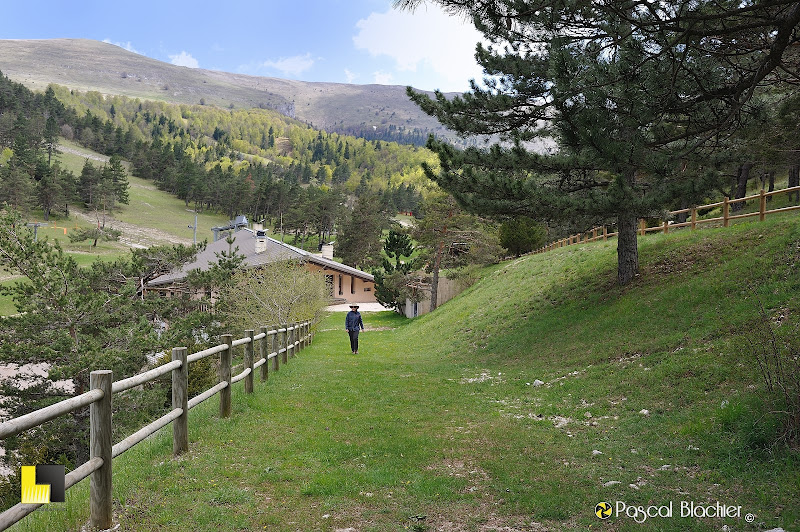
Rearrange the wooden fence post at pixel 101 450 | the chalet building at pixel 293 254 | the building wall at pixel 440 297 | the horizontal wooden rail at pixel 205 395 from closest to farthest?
the wooden fence post at pixel 101 450 → the horizontal wooden rail at pixel 205 395 → the building wall at pixel 440 297 → the chalet building at pixel 293 254

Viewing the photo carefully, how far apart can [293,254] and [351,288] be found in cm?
1472

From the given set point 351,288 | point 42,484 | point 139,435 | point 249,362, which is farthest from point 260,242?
point 42,484

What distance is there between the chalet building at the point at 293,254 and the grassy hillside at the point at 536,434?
96.7 feet

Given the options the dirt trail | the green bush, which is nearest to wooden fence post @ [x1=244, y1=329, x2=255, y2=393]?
the green bush

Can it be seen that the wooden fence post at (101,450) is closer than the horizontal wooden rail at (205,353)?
Yes

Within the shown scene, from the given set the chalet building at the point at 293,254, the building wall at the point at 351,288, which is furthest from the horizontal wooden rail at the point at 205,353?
the building wall at the point at 351,288

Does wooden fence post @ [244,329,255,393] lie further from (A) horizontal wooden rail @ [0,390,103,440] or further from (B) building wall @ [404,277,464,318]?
(B) building wall @ [404,277,464,318]

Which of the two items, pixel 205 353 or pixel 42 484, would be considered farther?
pixel 205 353

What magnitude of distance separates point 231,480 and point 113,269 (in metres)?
21.1

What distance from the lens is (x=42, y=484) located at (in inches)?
136

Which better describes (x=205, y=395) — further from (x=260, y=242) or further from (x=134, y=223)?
(x=134, y=223)

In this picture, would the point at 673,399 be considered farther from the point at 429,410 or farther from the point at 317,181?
the point at 317,181

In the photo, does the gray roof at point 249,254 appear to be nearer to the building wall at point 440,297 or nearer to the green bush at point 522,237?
the building wall at point 440,297

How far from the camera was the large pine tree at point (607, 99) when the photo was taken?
6.37 meters
